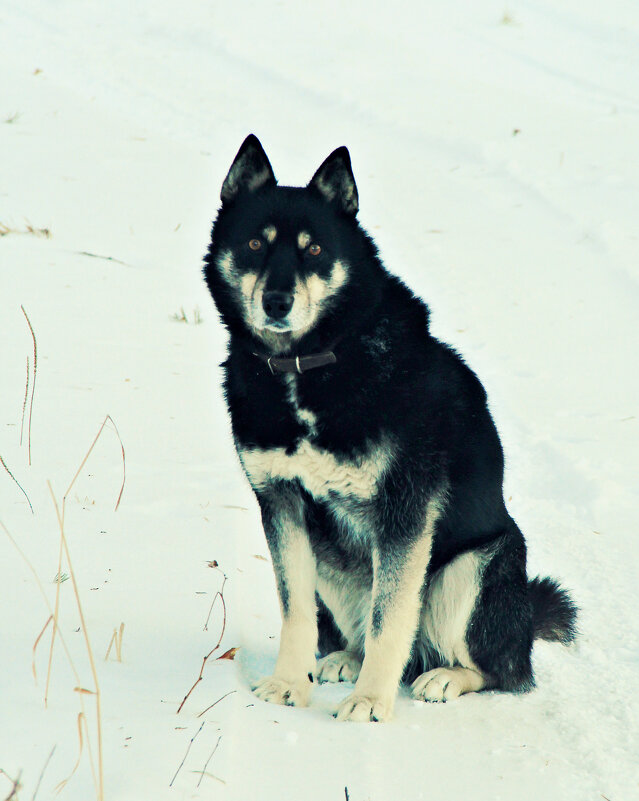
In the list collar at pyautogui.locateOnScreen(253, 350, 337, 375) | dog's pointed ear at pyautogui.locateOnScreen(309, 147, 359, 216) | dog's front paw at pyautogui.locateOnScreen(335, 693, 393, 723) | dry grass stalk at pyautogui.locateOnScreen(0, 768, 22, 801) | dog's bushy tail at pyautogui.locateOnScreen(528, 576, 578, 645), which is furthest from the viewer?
dog's bushy tail at pyautogui.locateOnScreen(528, 576, 578, 645)

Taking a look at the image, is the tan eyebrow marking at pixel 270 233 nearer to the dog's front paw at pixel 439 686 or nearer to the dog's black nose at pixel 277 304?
the dog's black nose at pixel 277 304

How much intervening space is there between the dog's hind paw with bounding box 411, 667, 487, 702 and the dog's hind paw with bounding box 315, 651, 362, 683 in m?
0.21

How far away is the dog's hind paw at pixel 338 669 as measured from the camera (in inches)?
114

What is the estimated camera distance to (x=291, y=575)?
2711mm

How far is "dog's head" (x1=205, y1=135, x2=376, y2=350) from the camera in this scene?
265 cm

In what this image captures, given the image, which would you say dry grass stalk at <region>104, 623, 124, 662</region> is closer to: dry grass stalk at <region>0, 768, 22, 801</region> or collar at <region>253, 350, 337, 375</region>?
dry grass stalk at <region>0, 768, 22, 801</region>

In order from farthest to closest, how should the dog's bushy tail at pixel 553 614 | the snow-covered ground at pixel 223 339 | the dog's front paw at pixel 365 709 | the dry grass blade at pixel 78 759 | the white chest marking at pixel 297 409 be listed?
the dog's bushy tail at pixel 553 614 < the white chest marking at pixel 297 409 < the dog's front paw at pixel 365 709 < the snow-covered ground at pixel 223 339 < the dry grass blade at pixel 78 759

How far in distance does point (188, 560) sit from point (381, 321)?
3.71 ft

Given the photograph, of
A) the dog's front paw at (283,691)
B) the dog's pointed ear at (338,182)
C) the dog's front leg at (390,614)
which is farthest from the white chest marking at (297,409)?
the dog's front paw at (283,691)

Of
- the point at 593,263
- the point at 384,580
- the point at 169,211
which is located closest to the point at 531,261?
the point at 593,263

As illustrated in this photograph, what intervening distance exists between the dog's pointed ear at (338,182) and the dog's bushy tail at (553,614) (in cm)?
135

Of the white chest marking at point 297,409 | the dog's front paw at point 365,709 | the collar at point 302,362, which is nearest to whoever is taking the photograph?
the dog's front paw at point 365,709

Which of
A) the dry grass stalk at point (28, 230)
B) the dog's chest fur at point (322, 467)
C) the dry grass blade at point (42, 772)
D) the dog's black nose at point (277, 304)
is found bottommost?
the dry grass stalk at point (28, 230)

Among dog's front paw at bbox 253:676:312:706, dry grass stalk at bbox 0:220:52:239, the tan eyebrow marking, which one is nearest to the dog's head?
the tan eyebrow marking
